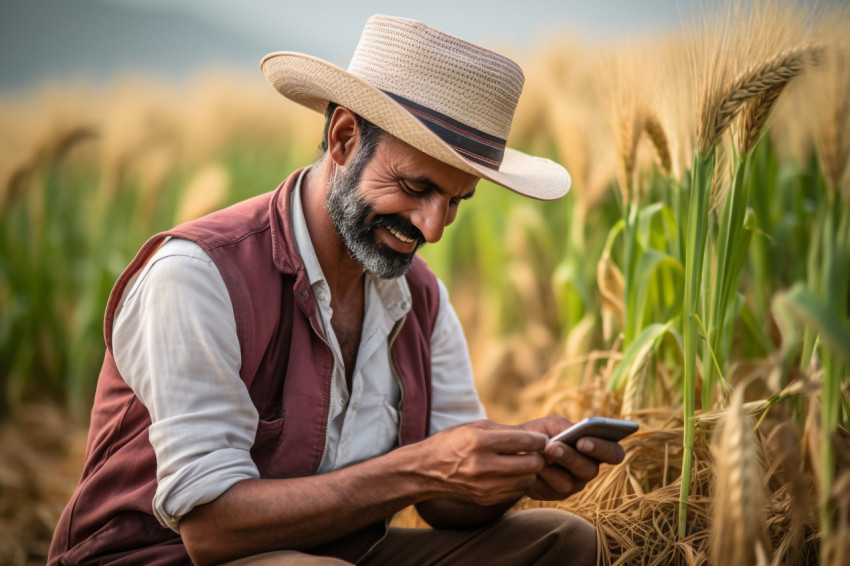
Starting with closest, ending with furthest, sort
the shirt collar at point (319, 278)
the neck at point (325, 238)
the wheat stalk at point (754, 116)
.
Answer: the wheat stalk at point (754, 116), the shirt collar at point (319, 278), the neck at point (325, 238)

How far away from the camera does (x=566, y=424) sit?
1929 mm

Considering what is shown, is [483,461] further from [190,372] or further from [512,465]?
[190,372]

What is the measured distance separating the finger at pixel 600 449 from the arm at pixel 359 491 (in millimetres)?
117

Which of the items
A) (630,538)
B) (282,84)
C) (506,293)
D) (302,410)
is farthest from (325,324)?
(506,293)

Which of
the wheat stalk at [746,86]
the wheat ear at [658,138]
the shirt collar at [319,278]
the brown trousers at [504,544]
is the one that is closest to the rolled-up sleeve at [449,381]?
the shirt collar at [319,278]

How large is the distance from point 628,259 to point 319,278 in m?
1.02

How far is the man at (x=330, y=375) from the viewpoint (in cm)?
165

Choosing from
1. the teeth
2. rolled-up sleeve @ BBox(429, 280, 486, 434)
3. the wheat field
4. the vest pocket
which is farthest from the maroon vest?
the wheat field

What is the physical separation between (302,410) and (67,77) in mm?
3483

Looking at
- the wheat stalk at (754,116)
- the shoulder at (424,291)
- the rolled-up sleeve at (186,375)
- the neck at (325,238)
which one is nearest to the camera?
the rolled-up sleeve at (186,375)

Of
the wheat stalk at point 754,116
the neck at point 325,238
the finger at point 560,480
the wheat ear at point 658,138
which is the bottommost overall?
the finger at point 560,480

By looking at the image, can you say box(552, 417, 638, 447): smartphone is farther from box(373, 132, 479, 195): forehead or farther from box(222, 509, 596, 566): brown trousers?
box(373, 132, 479, 195): forehead

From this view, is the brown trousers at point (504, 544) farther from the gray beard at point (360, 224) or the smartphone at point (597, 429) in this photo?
the gray beard at point (360, 224)

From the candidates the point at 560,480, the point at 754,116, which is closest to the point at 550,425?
the point at 560,480
